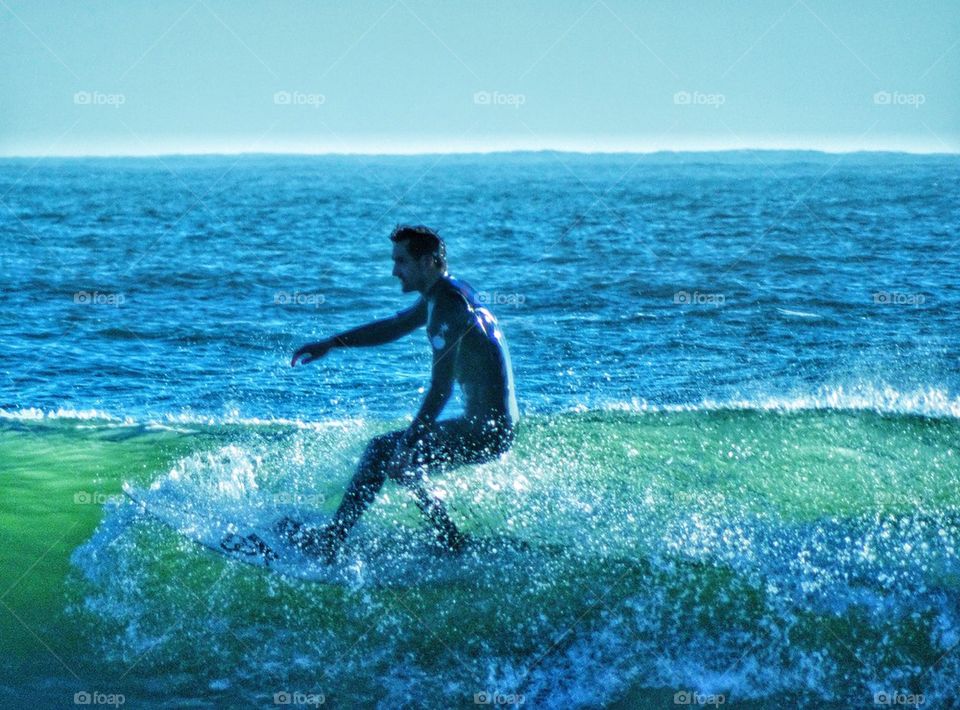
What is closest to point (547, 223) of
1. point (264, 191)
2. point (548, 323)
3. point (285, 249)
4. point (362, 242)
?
point (362, 242)

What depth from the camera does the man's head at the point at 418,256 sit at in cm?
590

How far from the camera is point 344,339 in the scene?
6.37m

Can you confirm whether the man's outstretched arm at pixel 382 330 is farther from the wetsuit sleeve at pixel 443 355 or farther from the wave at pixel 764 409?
the wave at pixel 764 409

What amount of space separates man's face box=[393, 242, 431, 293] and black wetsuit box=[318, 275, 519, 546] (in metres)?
0.10

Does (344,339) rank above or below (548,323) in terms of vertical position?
above

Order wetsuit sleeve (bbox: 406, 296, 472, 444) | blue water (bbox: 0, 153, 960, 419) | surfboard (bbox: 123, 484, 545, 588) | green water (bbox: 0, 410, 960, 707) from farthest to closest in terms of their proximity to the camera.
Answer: blue water (bbox: 0, 153, 960, 419), surfboard (bbox: 123, 484, 545, 588), wetsuit sleeve (bbox: 406, 296, 472, 444), green water (bbox: 0, 410, 960, 707)

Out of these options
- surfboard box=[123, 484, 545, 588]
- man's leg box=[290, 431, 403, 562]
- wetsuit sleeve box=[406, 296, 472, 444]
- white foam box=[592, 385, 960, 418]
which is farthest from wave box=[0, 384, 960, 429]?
wetsuit sleeve box=[406, 296, 472, 444]

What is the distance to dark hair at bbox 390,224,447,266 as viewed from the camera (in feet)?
19.3

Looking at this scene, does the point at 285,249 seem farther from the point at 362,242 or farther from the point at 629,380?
the point at 629,380

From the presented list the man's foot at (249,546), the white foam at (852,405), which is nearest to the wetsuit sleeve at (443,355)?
the man's foot at (249,546)

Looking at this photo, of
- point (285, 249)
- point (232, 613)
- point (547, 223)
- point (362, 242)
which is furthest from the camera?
point (547, 223)

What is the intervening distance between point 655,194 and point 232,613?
6415 cm

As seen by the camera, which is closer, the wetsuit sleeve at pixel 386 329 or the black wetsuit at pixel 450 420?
the black wetsuit at pixel 450 420

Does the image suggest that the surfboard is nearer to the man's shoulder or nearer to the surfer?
the surfer
